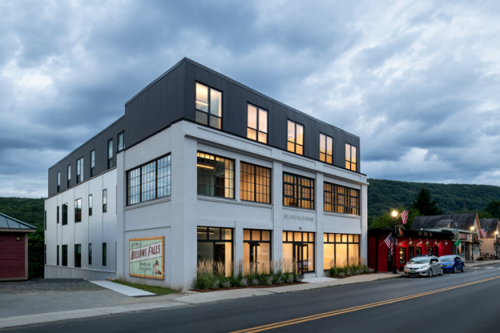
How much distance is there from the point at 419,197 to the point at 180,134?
104 meters

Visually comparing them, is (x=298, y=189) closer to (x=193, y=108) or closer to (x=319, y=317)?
(x=193, y=108)

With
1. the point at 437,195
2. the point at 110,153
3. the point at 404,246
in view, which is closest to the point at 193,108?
the point at 110,153

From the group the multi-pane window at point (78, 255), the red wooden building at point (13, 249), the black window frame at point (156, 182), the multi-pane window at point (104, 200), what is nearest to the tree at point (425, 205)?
the multi-pane window at point (78, 255)

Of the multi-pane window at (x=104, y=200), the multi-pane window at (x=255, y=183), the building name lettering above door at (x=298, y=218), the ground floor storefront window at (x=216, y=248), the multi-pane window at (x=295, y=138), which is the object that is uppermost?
the multi-pane window at (x=295, y=138)

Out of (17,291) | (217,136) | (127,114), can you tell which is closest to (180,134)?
(217,136)

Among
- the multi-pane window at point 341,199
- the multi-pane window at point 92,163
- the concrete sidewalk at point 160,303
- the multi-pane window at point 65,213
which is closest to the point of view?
the concrete sidewalk at point 160,303

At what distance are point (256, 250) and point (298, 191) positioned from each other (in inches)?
244

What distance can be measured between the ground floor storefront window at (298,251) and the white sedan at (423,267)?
763 cm

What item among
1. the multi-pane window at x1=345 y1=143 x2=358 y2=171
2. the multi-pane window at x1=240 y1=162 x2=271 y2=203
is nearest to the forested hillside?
the multi-pane window at x1=345 y1=143 x2=358 y2=171

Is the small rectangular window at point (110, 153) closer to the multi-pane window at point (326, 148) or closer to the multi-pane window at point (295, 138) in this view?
the multi-pane window at point (295, 138)

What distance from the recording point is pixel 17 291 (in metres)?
20.3

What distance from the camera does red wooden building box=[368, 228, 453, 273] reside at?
36188 millimetres

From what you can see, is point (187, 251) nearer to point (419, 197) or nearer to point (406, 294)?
point (406, 294)

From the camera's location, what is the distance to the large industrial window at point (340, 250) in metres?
32.0
